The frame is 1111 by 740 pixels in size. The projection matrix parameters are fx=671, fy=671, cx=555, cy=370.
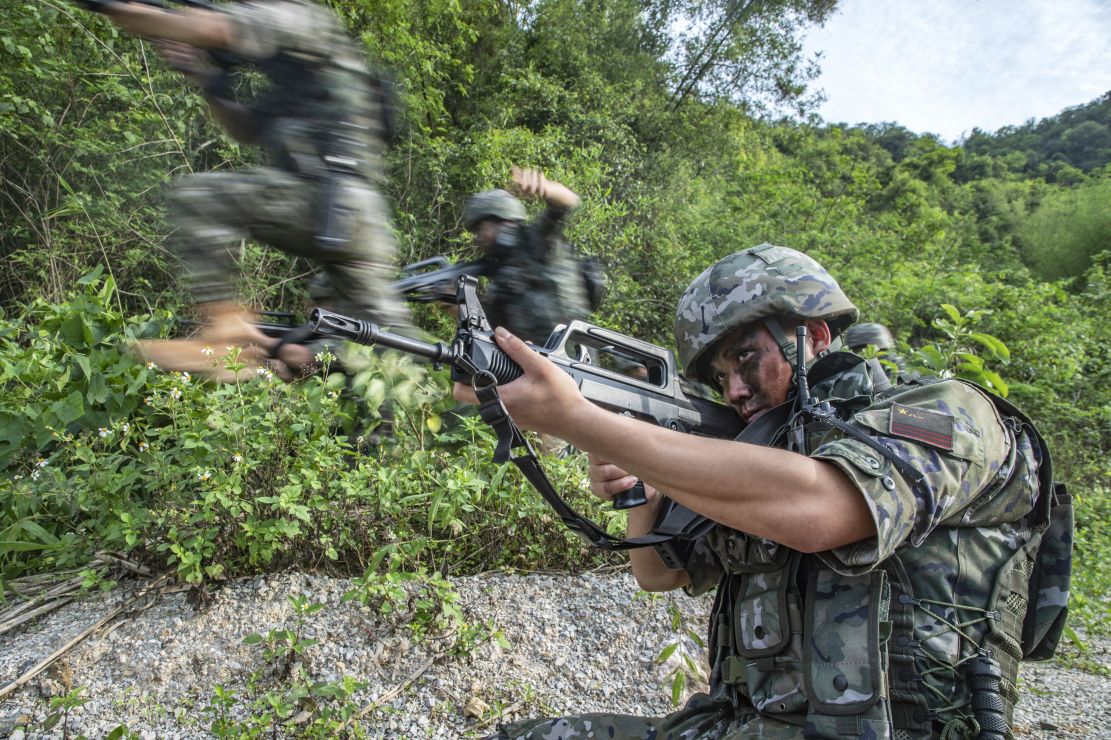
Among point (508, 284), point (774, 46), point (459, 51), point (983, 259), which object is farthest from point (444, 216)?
point (983, 259)

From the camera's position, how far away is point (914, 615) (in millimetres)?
1662

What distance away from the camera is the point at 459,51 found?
34.4ft

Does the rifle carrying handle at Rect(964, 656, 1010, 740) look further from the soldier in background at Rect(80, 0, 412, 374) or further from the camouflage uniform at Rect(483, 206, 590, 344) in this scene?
the camouflage uniform at Rect(483, 206, 590, 344)

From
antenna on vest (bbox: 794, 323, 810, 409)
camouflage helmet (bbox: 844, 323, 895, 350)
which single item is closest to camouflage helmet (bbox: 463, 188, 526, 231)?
antenna on vest (bbox: 794, 323, 810, 409)

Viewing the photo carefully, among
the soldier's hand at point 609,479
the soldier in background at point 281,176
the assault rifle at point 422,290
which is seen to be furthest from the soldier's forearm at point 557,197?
the soldier's hand at point 609,479

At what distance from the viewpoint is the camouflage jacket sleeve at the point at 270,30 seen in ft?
6.56

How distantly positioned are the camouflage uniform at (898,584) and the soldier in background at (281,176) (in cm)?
134

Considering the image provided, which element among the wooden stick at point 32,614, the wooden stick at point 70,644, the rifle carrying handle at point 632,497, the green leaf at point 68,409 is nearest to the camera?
the rifle carrying handle at point 632,497

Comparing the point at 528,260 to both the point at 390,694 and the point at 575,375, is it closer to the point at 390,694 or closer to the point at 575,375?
the point at 575,375

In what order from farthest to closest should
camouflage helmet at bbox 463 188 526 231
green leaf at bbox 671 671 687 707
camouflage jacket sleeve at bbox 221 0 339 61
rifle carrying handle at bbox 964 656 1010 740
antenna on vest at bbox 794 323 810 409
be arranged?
camouflage helmet at bbox 463 188 526 231 → green leaf at bbox 671 671 687 707 → camouflage jacket sleeve at bbox 221 0 339 61 → antenna on vest at bbox 794 323 810 409 → rifle carrying handle at bbox 964 656 1010 740

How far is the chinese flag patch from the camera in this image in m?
1.56

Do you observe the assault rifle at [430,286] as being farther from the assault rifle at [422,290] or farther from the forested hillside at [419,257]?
the forested hillside at [419,257]

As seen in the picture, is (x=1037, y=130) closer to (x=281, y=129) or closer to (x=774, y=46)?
(x=774, y=46)

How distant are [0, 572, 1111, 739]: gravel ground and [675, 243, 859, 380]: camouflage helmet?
5.67 feet
